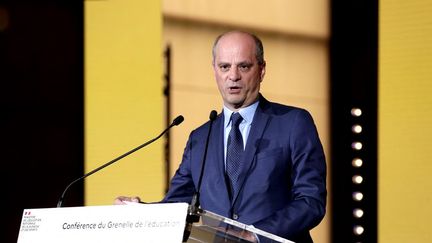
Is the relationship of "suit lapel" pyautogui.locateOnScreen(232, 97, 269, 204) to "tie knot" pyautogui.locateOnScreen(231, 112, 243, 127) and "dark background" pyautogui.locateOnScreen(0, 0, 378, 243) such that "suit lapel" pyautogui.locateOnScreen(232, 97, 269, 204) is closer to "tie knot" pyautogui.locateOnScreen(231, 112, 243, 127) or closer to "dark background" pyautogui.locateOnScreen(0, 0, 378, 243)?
"tie knot" pyautogui.locateOnScreen(231, 112, 243, 127)

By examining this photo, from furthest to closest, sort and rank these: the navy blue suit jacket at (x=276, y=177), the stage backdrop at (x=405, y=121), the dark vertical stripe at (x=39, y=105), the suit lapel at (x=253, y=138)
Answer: the dark vertical stripe at (x=39, y=105) → the stage backdrop at (x=405, y=121) → the suit lapel at (x=253, y=138) → the navy blue suit jacket at (x=276, y=177)

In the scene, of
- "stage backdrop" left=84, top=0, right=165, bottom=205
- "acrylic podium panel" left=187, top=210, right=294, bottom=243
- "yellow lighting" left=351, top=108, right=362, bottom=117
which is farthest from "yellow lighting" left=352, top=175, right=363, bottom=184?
"acrylic podium panel" left=187, top=210, right=294, bottom=243

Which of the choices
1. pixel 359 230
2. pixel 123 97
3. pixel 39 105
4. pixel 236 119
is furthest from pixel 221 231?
pixel 39 105

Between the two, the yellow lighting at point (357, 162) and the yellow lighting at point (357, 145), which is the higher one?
the yellow lighting at point (357, 145)

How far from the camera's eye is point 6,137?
519 centimetres

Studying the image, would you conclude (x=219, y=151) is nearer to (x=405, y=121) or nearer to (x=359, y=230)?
(x=405, y=121)

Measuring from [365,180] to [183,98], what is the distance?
3.46 feet

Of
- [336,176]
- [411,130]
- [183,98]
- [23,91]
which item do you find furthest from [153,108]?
[411,130]

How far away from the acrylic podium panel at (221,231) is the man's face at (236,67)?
523 millimetres

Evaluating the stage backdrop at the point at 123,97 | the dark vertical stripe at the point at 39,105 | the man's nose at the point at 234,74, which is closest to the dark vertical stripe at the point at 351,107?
the stage backdrop at the point at 123,97

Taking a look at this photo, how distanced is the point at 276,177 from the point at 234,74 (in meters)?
0.32

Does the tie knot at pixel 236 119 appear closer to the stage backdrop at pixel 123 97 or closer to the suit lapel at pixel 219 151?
the suit lapel at pixel 219 151

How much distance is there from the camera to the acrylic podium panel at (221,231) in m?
2.34

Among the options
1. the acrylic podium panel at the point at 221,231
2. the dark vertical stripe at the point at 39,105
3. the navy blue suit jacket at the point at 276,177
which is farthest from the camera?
the dark vertical stripe at the point at 39,105
